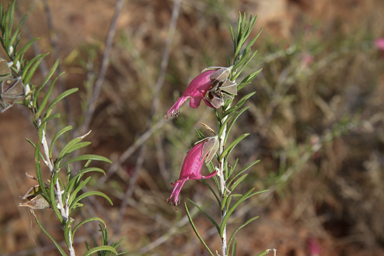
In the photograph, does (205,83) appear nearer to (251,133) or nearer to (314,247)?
(314,247)

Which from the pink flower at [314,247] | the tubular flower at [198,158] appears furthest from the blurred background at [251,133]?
the tubular flower at [198,158]

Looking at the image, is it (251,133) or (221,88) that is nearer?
(221,88)

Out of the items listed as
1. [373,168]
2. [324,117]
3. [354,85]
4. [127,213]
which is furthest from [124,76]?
[373,168]

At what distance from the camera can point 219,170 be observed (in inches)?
21.9

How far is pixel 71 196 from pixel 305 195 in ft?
7.62

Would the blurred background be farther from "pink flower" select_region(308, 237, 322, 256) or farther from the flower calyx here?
the flower calyx

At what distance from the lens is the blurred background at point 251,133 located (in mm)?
2023

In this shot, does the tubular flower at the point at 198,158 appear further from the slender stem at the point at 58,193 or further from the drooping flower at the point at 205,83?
the slender stem at the point at 58,193

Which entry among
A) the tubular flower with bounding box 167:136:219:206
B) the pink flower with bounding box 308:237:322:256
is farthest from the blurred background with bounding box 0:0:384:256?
the tubular flower with bounding box 167:136:219:206

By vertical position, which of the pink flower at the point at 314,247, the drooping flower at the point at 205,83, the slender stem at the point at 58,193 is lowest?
the pink flower at the point at 314,247

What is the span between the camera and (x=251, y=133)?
115 inches

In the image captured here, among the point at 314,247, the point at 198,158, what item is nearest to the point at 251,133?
the point at 314,247

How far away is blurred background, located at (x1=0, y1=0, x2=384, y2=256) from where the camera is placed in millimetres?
2023

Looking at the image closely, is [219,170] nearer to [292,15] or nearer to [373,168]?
[373,168]
